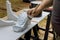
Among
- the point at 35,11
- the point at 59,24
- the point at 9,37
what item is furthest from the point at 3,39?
the point at 59,24

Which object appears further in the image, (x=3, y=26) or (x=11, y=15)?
(x=11, y=15)

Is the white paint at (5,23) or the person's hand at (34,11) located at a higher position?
the person's hand at (34,11)

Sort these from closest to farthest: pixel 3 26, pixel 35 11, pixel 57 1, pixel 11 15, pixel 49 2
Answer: pixel 57 1 → pixel 49 2 → pixel 35 11 → pixel 3 26 → pixel 11 15

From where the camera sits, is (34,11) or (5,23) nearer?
(34,11)

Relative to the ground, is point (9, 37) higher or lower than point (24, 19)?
lower

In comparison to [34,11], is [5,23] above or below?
below

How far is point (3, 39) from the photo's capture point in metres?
1.05

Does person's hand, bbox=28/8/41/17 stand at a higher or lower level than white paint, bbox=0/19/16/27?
higher

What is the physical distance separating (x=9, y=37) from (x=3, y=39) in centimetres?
6

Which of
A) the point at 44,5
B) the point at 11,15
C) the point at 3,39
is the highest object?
the point at 44,5

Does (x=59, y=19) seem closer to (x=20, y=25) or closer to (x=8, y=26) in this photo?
(x=20, y=25)

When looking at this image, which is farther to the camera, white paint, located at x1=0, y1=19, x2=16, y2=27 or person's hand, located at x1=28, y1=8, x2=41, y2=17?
white paint, located at x1=0, y1=19, x2=16, y2=27

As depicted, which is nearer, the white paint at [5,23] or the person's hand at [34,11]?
the person's hand at [34,11]

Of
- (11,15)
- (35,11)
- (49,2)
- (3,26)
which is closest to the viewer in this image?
(49,2)
